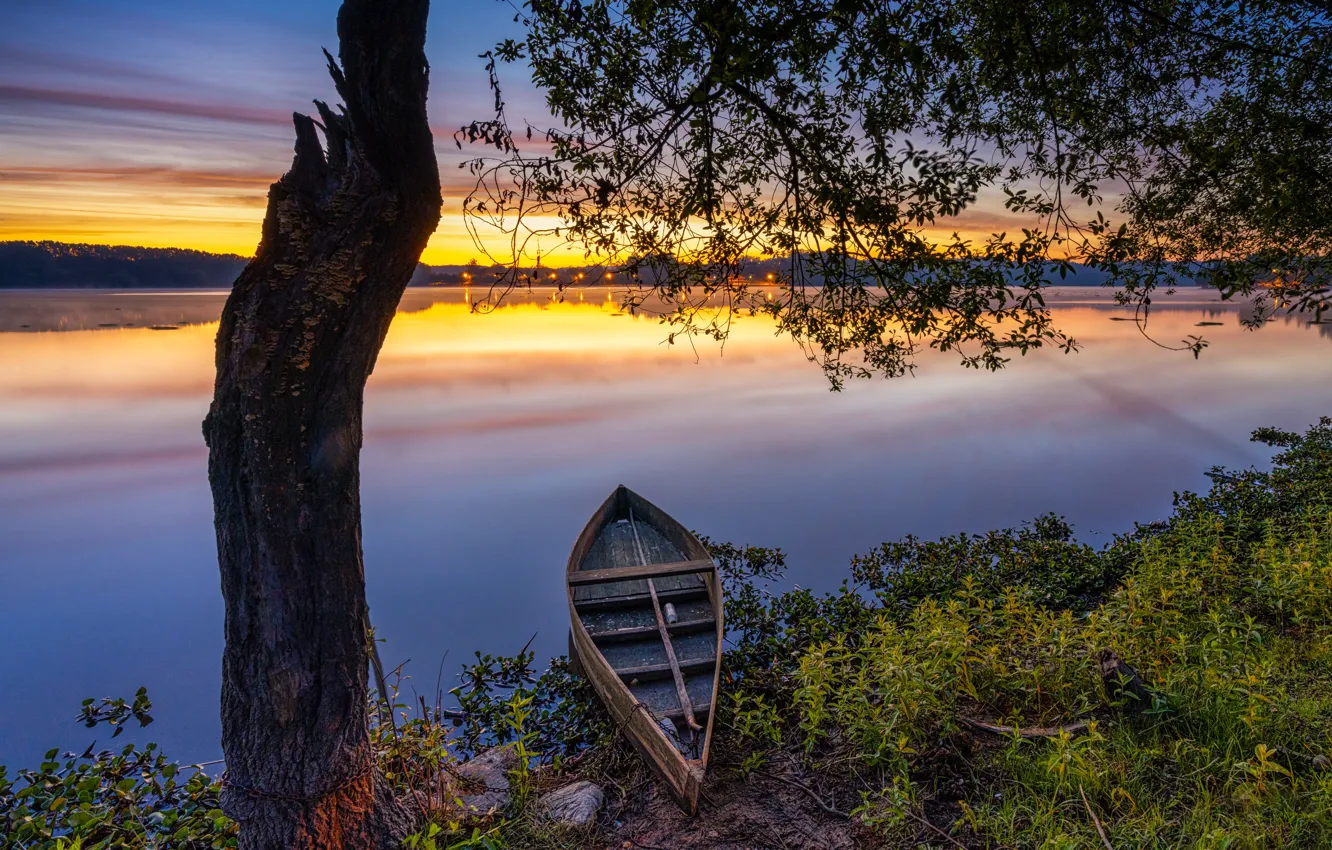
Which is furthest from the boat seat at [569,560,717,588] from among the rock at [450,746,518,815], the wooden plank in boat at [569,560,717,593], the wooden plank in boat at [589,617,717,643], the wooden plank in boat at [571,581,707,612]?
the rock at [450,746,518,815]

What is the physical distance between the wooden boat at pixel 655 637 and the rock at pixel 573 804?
593mm

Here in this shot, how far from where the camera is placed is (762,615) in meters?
9.49

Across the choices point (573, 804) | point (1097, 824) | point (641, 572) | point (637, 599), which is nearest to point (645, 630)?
point (637, 599)

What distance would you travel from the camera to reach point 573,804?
5.13 meters

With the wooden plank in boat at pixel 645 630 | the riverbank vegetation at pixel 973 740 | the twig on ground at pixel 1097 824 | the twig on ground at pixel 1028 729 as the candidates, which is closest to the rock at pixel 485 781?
the riverbank vegetation at pixel 973 740

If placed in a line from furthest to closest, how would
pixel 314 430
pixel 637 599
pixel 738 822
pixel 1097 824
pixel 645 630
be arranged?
1. pixel 637 599
2. pixel 645 630
3. pixel 738 822
4. pixel 1097 824
5. pixel 314 430

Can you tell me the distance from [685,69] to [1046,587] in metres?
8.58

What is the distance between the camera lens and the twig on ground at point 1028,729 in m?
4.75

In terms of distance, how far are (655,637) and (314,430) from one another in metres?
5.25

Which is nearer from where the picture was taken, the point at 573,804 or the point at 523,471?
the point at 573,804

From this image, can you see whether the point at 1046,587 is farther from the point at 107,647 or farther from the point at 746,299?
the point at 107,647

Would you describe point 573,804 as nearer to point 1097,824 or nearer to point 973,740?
point 973,740

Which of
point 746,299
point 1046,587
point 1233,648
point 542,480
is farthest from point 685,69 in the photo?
point 542,480

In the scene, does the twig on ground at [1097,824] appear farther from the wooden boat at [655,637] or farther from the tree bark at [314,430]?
the tree bark at [314,430]
